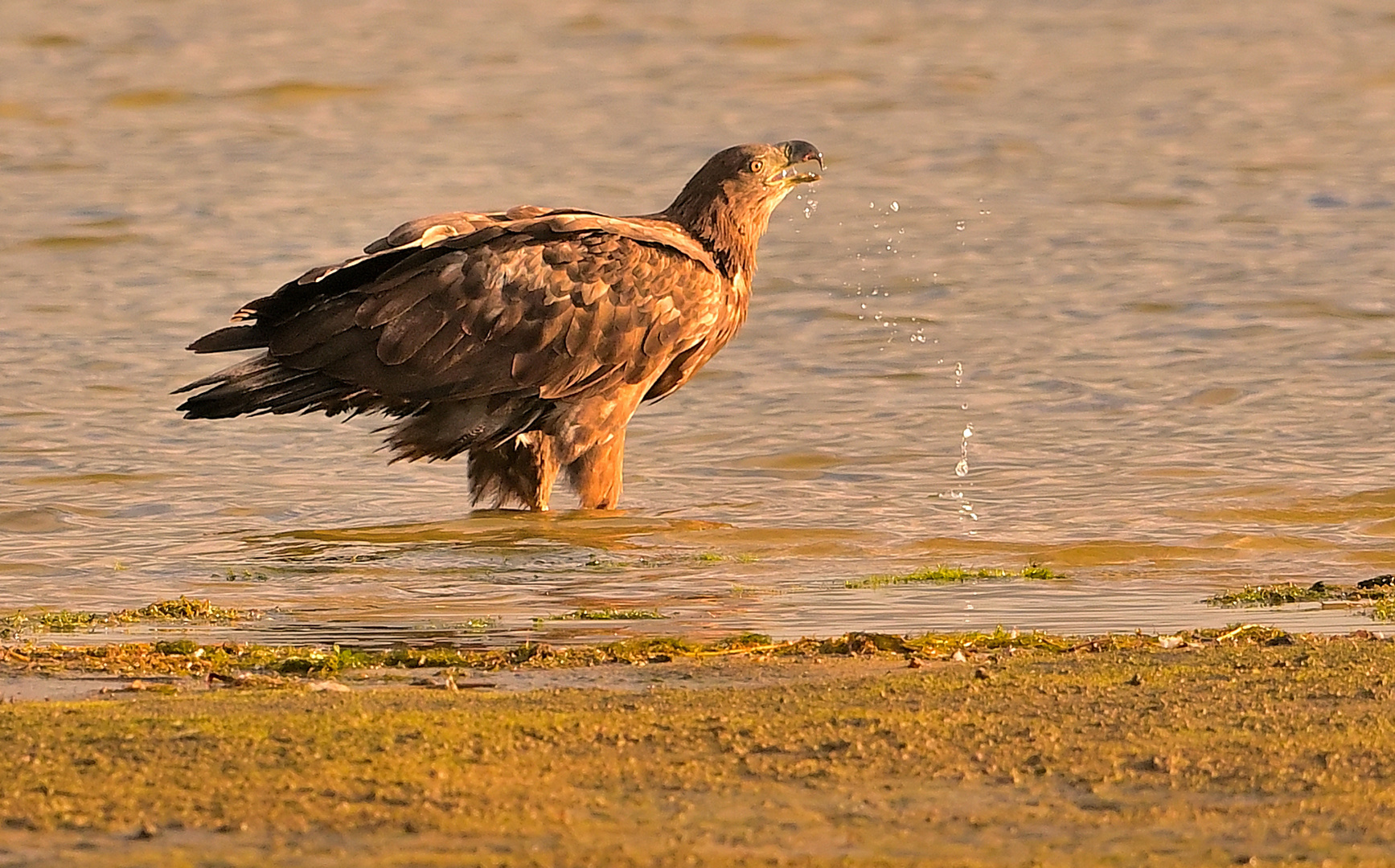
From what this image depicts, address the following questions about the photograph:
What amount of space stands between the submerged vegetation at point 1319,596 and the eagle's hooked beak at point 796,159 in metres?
3.60

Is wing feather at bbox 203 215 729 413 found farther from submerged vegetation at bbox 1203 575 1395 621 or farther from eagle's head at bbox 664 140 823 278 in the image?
submerged vegetation at bbox 1203 575 1395 621

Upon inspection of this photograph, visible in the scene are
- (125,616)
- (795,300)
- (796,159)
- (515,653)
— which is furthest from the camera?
(795,300)

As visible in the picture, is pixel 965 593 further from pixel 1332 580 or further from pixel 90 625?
pixel 90 625

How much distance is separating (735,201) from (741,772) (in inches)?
228

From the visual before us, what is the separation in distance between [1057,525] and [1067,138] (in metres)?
9.94

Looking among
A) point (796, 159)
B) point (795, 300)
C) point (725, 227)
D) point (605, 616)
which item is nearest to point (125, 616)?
point (605, 616)

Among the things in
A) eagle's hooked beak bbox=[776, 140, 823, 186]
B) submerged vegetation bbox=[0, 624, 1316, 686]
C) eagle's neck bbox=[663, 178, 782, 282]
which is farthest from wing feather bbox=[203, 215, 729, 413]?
submerged vegetation bbox=[0, 624, 1316, 686]

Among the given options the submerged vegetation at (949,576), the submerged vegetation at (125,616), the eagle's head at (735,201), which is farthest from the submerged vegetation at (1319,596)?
the eagle's head at (735,201)

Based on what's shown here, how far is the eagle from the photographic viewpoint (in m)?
8.81

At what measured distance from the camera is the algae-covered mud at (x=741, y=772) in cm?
341

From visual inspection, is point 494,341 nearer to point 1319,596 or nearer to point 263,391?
point 263,391

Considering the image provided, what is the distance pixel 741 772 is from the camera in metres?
3.87

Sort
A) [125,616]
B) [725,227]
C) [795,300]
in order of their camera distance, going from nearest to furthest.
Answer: [125,616], [725,227], [795,300]

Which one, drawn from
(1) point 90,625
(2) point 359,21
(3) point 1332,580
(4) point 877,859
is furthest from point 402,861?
(2) point 359,21
